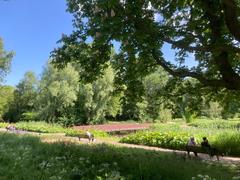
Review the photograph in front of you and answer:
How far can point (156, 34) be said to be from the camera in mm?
9734

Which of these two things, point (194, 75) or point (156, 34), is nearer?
point (156, 34)

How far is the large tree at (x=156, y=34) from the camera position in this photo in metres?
9.66

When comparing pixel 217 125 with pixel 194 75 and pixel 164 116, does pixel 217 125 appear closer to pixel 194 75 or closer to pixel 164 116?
pixel 164 116

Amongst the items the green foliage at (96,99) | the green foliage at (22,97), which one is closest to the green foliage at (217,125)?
the green foliage at (96,99)

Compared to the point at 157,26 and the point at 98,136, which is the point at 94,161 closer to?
the point at 157,26

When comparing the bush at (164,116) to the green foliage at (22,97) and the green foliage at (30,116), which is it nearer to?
the green foliage at (30,116)

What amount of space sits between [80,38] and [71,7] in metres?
2.04

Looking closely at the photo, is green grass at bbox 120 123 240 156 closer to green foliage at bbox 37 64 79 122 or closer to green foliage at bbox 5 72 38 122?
green foliage at bbox 37 64 79 122

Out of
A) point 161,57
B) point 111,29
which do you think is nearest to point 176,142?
point 161,57

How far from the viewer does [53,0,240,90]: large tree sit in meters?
9.66

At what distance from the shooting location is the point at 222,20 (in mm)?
11914

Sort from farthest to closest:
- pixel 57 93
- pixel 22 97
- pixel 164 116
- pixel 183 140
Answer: pixel 22 97
pixel 164 116
pixel 57 93
pixel 183 140

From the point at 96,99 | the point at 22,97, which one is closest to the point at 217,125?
the point at 96,99

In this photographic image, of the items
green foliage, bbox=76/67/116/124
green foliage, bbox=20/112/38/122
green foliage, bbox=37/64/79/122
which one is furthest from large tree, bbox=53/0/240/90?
green foliage, bbox=20/112/38/122
